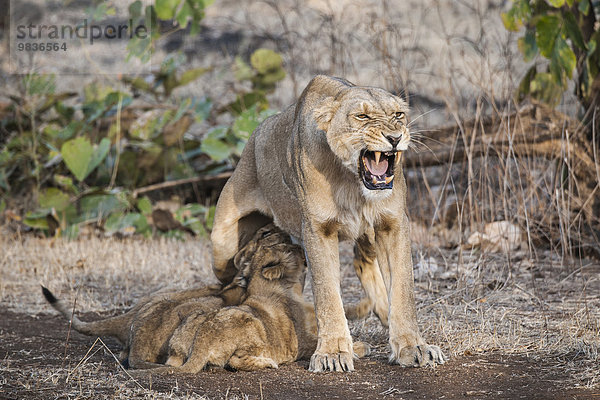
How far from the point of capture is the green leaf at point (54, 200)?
354 inches

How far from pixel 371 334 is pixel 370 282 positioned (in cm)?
35

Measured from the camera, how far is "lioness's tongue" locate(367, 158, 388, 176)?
4.16 m

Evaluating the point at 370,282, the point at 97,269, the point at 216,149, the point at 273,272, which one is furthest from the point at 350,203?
the point at 216,149

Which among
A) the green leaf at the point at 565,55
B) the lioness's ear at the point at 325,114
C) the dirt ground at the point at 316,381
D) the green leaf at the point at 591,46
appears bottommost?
the dirt ground at the point at 316,381

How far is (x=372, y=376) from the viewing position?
13.6 feet

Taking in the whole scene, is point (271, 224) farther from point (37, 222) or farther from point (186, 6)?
point (37, 222)

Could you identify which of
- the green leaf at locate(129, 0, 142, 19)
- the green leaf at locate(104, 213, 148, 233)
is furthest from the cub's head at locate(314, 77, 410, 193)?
the green leaf at locate(129, 0, 142, 19)

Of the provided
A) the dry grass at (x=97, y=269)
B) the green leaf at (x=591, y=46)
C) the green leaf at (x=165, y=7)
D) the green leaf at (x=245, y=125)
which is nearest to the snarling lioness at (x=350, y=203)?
the dry grass at (x=97, y=269)

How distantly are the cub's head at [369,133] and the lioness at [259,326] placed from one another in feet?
3.00

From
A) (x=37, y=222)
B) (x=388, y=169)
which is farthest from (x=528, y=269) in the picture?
(x=37, y=222)

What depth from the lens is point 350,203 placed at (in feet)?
14.7

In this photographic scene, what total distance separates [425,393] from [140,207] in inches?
234

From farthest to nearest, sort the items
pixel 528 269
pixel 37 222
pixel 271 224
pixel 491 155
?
pixel 37 222 < pixel 491 155 < pixel 528 269 < pixel 271 224

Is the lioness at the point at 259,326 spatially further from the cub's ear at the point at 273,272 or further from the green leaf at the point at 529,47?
the green leaf at the point at 529,47
